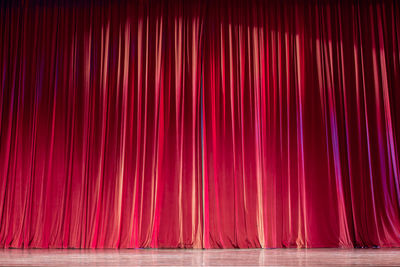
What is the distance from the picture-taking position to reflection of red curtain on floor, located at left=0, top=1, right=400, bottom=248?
14.9 feet

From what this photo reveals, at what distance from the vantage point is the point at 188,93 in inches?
191

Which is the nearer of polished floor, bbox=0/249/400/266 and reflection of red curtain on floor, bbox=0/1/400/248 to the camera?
polished floor, bbox=0/249/400/266

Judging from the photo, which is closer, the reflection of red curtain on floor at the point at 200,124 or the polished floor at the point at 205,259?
the polished floor at the point at 205,259

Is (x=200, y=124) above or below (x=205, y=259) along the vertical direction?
above

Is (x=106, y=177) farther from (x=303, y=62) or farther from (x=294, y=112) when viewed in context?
(x=303, y=62)

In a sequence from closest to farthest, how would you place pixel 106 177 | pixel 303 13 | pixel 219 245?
1. pixel 219 245
2. pixel 106 177
3. pixel 303 13

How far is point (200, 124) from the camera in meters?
4.79

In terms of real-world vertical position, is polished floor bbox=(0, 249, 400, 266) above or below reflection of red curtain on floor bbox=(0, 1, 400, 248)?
below

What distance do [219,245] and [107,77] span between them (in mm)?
2249

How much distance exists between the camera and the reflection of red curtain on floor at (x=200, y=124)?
14.9 ft

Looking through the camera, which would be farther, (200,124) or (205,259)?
(200,124)

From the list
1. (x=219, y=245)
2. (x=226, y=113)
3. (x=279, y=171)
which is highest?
(x=226, y=113)

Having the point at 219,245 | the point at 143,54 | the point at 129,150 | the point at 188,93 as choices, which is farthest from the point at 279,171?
the point at 143,54

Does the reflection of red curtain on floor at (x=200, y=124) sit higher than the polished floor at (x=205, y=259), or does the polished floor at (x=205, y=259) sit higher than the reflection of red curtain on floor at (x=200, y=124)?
the reflection of red curtain on floor at (x=200, y=124)
